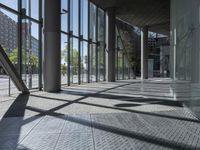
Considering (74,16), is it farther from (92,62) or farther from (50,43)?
(50,43)

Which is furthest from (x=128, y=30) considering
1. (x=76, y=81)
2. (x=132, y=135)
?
(x=132, y=135)

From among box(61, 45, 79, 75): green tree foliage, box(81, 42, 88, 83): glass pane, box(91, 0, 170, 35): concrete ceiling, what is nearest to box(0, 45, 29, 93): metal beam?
box(61, 45, 79, 75): green tree foliage

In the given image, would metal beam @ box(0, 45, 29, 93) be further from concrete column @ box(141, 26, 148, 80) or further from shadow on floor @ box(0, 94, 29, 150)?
concrete column @ box(141, 26, 148, 80)

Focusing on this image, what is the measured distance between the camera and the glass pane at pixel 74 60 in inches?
900

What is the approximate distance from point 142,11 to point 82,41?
8.98 meters

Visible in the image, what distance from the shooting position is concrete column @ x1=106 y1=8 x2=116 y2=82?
94.7 feet

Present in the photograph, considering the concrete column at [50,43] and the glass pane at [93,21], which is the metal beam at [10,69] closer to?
the concrete column at [50,43]

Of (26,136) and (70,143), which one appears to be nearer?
(70,143)

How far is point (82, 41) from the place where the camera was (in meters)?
25.1

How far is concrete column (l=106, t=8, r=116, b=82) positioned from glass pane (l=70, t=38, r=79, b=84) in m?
5.61

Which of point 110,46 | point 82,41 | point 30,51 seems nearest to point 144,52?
point 110,46

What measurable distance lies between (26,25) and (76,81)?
8779 mm

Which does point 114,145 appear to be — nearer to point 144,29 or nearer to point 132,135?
point 132,135

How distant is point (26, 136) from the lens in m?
6.02
